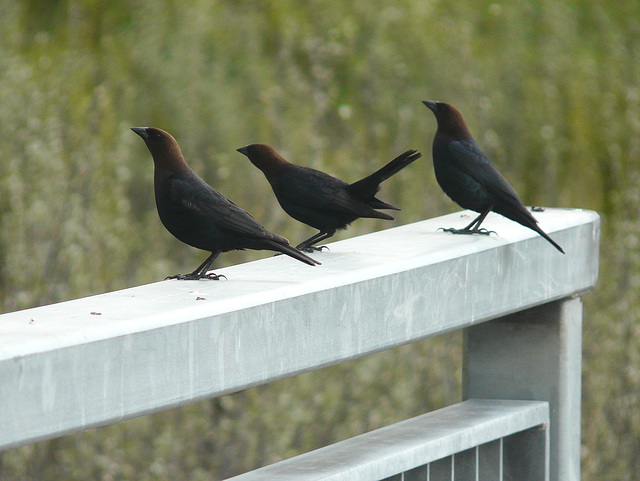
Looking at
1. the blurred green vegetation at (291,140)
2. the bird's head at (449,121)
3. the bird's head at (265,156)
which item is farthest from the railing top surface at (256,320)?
the blurred green vegetation at (291,140)

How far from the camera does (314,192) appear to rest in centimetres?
303

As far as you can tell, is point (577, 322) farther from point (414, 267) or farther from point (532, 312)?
point (414, 267)

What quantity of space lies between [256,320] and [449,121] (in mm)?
2182

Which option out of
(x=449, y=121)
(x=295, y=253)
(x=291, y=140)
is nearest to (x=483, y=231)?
(x=295, y=253)

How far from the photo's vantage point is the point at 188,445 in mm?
4387

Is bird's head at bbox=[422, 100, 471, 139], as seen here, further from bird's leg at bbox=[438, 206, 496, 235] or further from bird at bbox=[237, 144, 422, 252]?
bird's leg at bbox=[438, 206, 496, 235]

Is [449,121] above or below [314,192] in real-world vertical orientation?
above

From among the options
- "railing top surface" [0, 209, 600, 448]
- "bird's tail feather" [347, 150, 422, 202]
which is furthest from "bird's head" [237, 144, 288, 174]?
"railing top surface" [0, 209, 600, 448]

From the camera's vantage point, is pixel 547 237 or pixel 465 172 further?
pixel 465 172

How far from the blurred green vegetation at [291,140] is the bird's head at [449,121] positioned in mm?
1436

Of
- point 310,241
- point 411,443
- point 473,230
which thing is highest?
point 473,230

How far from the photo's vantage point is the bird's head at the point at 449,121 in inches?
135

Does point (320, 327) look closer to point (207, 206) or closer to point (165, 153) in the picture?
point (207, 206)

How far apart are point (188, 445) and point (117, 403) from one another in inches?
131
